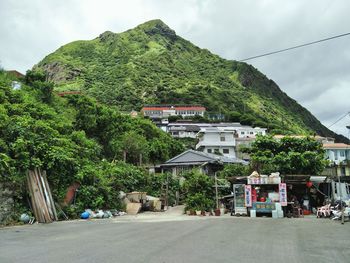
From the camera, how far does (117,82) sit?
98.2 metres

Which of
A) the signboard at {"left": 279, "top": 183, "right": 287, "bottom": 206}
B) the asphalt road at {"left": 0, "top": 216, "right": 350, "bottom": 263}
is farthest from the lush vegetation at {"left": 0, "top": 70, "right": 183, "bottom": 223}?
the signboard at {"left": 279, "top": 183, "right": 287, "bottom": 206}

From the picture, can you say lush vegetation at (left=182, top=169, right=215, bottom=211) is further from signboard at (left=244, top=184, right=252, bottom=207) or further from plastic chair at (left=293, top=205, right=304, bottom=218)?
plastic chair at (left=293, top=205, right=304, bottom=218)

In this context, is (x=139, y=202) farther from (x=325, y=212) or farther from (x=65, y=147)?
(x=325, y=212)

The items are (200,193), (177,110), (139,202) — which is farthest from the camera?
(177,110)

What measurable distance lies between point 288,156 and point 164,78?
3441 inches

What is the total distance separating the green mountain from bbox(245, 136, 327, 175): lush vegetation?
49.7 meters

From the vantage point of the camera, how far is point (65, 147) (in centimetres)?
1831

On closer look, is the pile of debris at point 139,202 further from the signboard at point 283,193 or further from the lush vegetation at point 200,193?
the signboard at point 283,193

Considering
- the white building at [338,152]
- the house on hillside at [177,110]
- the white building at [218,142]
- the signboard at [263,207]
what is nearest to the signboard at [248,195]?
the signboard at [263,207]

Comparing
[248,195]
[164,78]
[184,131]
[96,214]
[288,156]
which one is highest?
[164,78]

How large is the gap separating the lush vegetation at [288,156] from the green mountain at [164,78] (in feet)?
163

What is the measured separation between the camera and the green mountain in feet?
304

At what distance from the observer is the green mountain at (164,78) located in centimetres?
9275

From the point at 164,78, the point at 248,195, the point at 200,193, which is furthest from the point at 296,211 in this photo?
the point at 164,78
